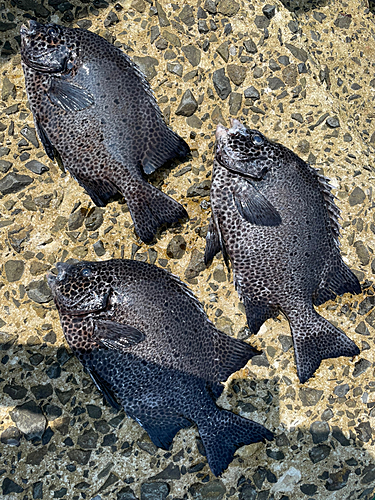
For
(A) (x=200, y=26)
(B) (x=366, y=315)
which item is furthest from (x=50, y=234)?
(B) (x=366, y=315)

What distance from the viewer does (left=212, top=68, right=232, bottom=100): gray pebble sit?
3.26 metres

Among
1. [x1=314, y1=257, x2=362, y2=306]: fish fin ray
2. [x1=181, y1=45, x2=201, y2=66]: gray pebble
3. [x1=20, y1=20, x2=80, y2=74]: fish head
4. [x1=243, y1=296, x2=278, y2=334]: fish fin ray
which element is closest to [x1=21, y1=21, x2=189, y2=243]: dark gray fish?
[x1=20, y1=20, x2=80, y2=74]: fish head

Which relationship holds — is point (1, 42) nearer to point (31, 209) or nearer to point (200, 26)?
point (31, 209)

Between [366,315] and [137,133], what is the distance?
1.97 meters

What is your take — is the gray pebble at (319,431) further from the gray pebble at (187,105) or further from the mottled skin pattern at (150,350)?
the gray pebble at (187,105)

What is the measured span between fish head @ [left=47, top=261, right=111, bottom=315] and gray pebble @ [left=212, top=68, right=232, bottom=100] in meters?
1.50

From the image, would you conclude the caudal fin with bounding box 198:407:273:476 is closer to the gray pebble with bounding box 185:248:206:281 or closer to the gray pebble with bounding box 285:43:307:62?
the gray pebble with bounding box 185:248:206:281

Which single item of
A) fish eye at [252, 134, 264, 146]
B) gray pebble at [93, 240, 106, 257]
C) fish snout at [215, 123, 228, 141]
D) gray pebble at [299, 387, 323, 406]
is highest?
fish eye at [252, 134, 264, 146]

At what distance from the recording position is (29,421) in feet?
9.40

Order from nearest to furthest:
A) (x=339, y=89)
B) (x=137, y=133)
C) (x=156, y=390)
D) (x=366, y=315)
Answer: (x=156, y=390)
(x=137, y=133)
(x=366, y=315)
(x=339, y=89)

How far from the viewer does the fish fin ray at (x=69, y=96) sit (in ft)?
9.36

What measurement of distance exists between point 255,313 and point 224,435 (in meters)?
0.77

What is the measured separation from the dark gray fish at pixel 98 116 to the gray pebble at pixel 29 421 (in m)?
1.31

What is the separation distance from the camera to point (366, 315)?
3.12 metres
